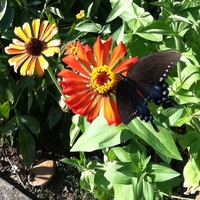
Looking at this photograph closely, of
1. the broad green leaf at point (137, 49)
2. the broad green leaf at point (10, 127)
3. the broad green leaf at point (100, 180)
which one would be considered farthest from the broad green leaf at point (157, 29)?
the broad green leaf at point (10, 127)

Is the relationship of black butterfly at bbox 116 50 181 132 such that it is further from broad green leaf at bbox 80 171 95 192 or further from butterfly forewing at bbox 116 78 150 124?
broad green leaf at bbox 80 171 95 192

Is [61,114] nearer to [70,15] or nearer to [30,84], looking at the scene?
[30,84]

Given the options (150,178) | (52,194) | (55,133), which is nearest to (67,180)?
(52,194)

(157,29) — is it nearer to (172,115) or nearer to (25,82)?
(172,115)

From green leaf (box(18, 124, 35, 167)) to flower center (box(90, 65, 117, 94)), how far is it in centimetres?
74

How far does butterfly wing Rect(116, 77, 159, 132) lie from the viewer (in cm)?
91

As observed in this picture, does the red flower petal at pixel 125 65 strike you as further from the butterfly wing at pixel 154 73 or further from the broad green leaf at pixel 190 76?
the broad green leaf at pixel 190 76

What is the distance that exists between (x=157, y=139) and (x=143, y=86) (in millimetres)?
185

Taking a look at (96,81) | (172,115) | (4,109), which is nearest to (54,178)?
(4,109)

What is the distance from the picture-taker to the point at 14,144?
183 centimetres

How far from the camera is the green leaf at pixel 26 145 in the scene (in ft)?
5.40

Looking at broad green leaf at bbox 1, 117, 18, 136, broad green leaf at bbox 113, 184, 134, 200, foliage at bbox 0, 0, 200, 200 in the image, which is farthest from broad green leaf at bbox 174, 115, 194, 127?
broad green leaf at bbox 1, 117, 18, 136

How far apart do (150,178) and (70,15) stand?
77cm

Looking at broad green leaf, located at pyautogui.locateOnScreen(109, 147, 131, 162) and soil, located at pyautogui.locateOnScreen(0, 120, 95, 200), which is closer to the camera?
broad green leaf, located at pyautogui.locateOnScreen(109, 147, 131, 162)
